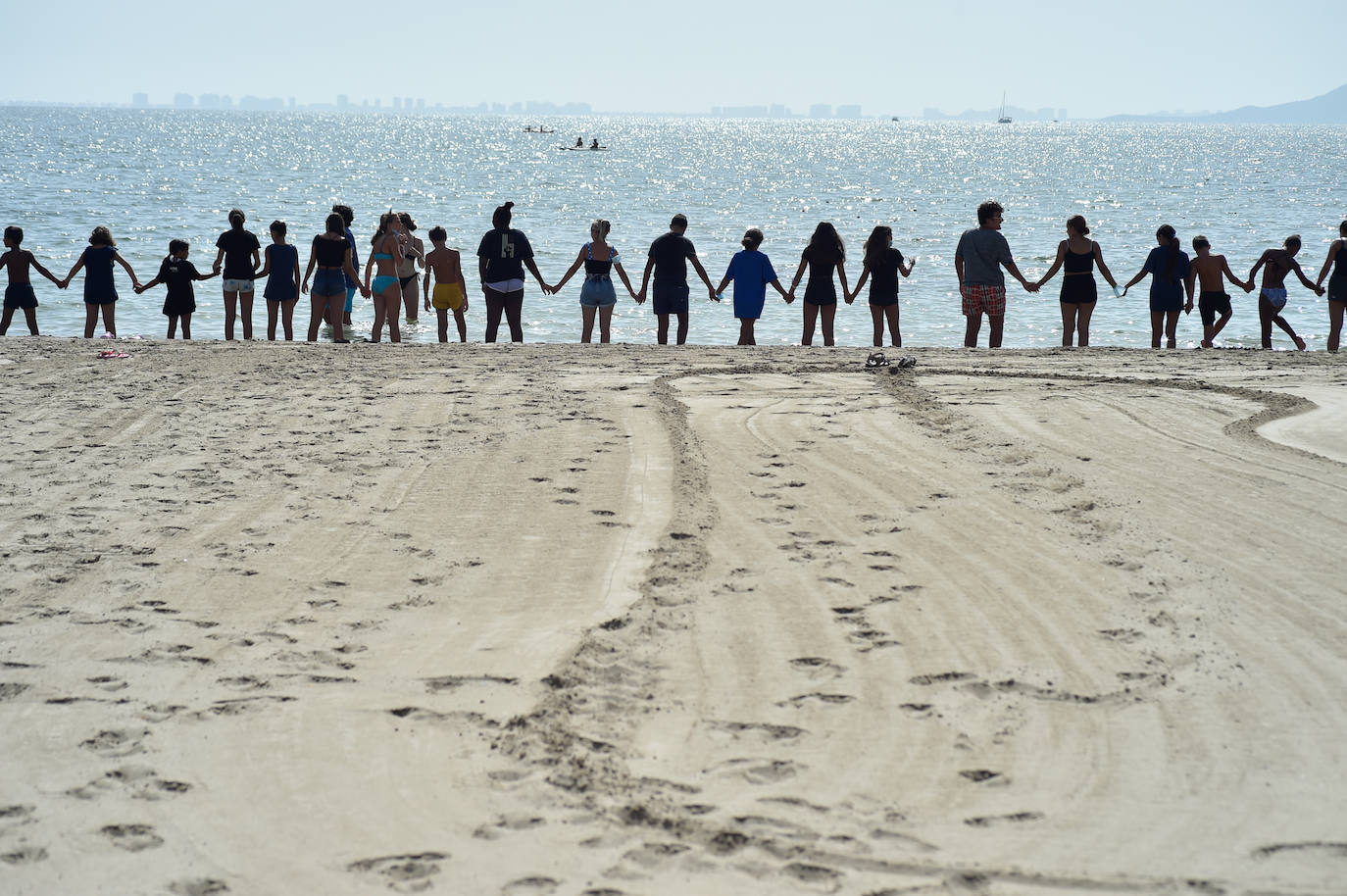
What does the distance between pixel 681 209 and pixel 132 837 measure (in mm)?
44950

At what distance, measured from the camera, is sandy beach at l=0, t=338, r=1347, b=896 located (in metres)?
3.22

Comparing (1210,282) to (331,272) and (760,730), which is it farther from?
(760,730)

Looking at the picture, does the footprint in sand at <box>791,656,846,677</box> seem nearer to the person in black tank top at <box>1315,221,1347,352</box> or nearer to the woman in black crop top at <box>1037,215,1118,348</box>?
the woman in black crop top at <box>1037,215,1118,348</box>

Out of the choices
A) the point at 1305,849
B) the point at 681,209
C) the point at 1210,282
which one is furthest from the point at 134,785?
the point at 681,209

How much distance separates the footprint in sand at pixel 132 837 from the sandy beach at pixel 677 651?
12mm

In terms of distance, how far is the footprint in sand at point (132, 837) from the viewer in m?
3.21

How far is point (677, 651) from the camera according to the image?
437 centimetres

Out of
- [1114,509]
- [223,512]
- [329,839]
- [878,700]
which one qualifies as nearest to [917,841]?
[878,700]

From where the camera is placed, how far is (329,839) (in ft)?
10.7

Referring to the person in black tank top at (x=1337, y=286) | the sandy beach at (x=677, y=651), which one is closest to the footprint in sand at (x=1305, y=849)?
the sandy beach at (x=677, y=651)

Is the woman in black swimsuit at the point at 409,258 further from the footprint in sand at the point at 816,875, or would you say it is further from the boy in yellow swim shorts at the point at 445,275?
the footprint in sand at the point at 816,875

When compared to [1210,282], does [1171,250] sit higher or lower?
higher

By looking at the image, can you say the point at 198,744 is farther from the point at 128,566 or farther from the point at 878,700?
the point at 878,700

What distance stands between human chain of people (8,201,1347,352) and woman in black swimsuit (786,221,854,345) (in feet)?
0.04
